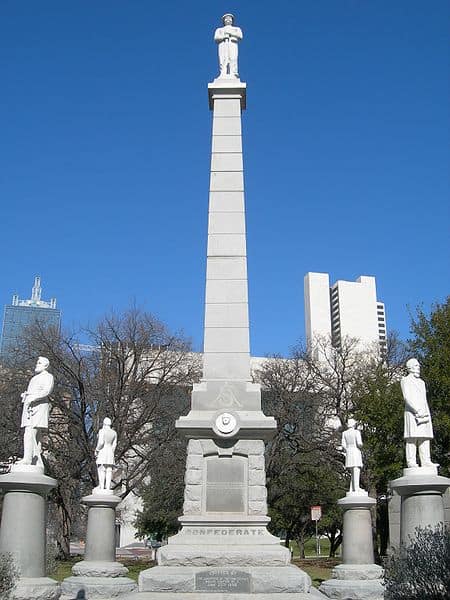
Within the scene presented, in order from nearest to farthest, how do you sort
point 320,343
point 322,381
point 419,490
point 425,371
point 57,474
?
point 419,490, point 425,371, point 57,474, point 322,381, point 320,343

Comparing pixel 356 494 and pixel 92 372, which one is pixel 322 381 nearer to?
pixel 92 372

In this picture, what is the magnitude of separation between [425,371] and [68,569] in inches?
595

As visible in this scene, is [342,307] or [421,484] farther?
[342,307]

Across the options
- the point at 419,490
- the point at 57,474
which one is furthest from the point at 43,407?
the point at 57,474

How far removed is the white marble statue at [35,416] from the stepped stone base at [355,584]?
746cm

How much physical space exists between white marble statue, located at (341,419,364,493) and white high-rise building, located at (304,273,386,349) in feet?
138

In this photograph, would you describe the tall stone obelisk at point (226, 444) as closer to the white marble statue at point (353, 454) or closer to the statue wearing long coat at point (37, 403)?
the statue wearing long coat at point (37, 403)

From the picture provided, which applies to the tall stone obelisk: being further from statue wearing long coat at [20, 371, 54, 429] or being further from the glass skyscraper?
the glass skyscraper

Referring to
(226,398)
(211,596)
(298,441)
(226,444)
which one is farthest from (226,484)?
(298,441)

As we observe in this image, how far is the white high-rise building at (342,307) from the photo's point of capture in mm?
65125

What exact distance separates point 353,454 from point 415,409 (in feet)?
20.8

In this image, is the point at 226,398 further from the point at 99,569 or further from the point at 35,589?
the point at 35,589

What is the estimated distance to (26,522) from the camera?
32.4ft

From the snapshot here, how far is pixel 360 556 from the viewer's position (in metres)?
16.0
